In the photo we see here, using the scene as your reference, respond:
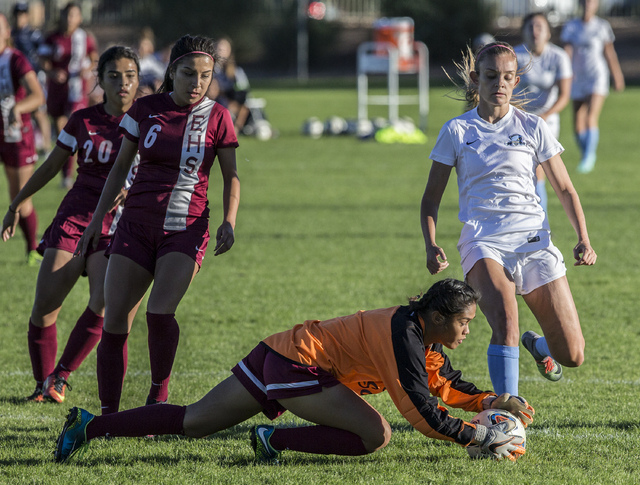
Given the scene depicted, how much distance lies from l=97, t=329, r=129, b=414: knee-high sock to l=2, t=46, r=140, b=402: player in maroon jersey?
1.79ft

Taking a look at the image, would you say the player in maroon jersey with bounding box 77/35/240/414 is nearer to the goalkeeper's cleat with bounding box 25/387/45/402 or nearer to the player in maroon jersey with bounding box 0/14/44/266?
the goalkeeper's cleat with bounding box 25/387/45/402

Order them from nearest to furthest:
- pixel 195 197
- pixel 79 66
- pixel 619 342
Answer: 1. pixel 195 197
2. pixel 619 342
3. pixel 79 66

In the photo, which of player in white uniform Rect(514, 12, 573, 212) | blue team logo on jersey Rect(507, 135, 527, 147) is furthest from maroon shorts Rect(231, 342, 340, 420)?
player in white uniform Rect(514, 12, 573, 212)

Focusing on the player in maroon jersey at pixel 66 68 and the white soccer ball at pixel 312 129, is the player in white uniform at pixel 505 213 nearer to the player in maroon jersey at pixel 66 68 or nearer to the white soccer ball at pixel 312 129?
the player in maroon jersey at pixel 66 68

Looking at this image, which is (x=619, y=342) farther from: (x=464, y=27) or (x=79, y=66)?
(x=464, y=27)

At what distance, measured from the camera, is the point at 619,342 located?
5656 millimetres

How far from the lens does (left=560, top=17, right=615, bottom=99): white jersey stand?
492 inches

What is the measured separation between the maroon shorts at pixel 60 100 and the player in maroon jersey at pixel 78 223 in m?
8.13

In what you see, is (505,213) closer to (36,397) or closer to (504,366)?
(504,366)

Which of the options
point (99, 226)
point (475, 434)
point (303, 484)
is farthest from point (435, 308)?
point (99, 226)

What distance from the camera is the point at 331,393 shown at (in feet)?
11.8

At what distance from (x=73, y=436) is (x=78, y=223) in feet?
4.51

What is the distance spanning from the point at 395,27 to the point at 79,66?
11.1 meters

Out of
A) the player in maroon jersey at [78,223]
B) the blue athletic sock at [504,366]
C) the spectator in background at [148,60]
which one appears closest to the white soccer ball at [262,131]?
the spectator in background at [148,60]
